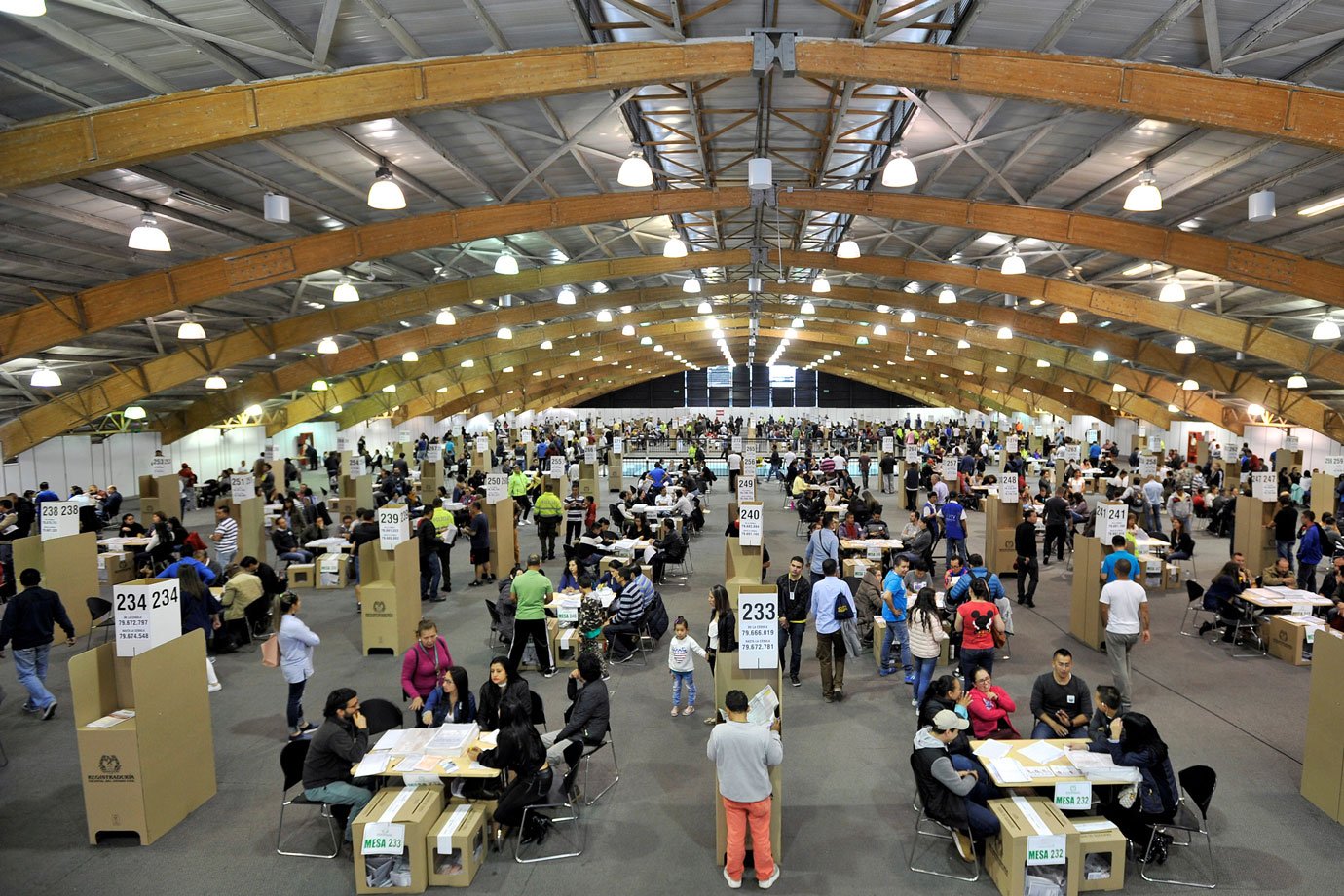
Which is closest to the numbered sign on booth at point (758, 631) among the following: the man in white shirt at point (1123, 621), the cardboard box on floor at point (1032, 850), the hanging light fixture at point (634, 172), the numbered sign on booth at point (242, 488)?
the cardboard box on floor at point (1032, 850)

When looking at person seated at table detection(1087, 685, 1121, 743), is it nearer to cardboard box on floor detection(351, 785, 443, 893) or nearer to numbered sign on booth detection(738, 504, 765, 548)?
cardboard box on floor detection(351, 785, 443, 893)

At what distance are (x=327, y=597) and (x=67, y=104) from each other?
27.2 ft

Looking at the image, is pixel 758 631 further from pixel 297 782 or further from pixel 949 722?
pixel 297 782

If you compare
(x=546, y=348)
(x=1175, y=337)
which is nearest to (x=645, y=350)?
(x=546, y=348)

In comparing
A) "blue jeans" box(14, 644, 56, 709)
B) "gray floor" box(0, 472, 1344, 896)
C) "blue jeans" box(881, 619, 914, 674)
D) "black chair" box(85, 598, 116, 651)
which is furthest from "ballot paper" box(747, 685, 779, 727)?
"black chair" box(85, 598, 116, 651)

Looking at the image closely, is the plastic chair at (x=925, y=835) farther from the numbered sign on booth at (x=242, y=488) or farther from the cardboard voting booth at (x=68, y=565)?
the numbered sign on booth at (x=242, y=488)

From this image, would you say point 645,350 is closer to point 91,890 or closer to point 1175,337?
point 1175,337

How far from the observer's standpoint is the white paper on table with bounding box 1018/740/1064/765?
5.60 m

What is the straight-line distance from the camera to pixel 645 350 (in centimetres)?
3788

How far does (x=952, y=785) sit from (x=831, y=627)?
2925 millimetres

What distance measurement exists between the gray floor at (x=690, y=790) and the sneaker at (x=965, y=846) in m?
0.20

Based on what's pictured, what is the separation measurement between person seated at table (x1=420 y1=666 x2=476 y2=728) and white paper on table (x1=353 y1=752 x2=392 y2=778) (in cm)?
68

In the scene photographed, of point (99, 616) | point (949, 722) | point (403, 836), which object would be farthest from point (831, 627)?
point (99, 616)

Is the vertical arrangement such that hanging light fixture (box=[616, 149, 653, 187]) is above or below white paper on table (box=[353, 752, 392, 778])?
above
